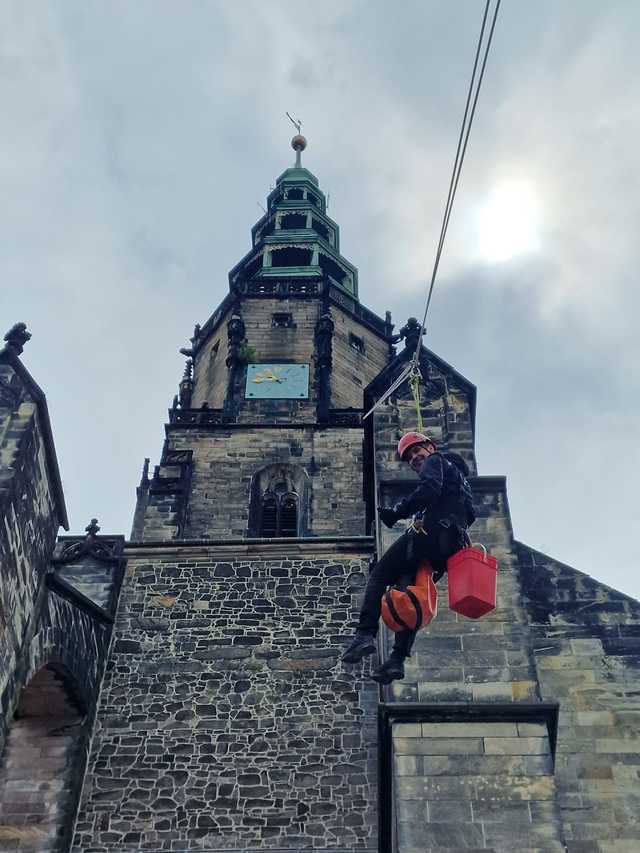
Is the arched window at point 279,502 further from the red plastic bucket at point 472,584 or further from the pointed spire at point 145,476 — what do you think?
the red plastic bucket at point 472,584

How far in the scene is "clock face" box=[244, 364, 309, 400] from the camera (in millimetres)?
20484

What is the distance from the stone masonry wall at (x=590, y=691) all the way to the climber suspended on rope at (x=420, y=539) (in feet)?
7.98

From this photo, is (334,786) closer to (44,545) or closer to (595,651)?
(595,651)

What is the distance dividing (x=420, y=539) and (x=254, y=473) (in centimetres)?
1158

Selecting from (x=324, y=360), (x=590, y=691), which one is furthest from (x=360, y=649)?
(x=324, y=360)

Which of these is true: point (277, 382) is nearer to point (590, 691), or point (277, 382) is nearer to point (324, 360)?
point (324, 360)

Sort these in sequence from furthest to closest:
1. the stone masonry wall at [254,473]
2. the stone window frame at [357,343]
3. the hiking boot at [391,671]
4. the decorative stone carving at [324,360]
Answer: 1. the stone window frame at [357,343]
2. the decorative stone carving at [324,360]
3. the stone masonry wall at [254,473]
4. the hiking boot at [391,671]

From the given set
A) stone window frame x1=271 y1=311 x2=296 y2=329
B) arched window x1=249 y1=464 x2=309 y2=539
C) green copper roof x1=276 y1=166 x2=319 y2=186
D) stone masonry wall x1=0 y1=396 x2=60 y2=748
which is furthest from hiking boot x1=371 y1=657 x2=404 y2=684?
green copper roof x1=276 y1=166 x2=319 y2=186

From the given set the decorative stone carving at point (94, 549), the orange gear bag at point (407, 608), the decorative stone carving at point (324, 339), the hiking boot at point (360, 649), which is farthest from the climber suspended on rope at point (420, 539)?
the decorative stone carving at point (324, 339)

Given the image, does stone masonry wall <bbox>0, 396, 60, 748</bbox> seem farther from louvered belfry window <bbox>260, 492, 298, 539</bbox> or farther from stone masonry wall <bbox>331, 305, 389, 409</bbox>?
stone masonry wall <bbox>331, 305, 389, 409</bbox>

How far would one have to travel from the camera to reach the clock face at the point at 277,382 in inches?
806

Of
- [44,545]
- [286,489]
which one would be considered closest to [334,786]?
[44,545]

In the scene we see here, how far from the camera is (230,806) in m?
10.5

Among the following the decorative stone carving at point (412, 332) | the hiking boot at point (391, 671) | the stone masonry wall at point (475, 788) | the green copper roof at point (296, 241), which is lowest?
the stone masonry wall at point (475, 788)
